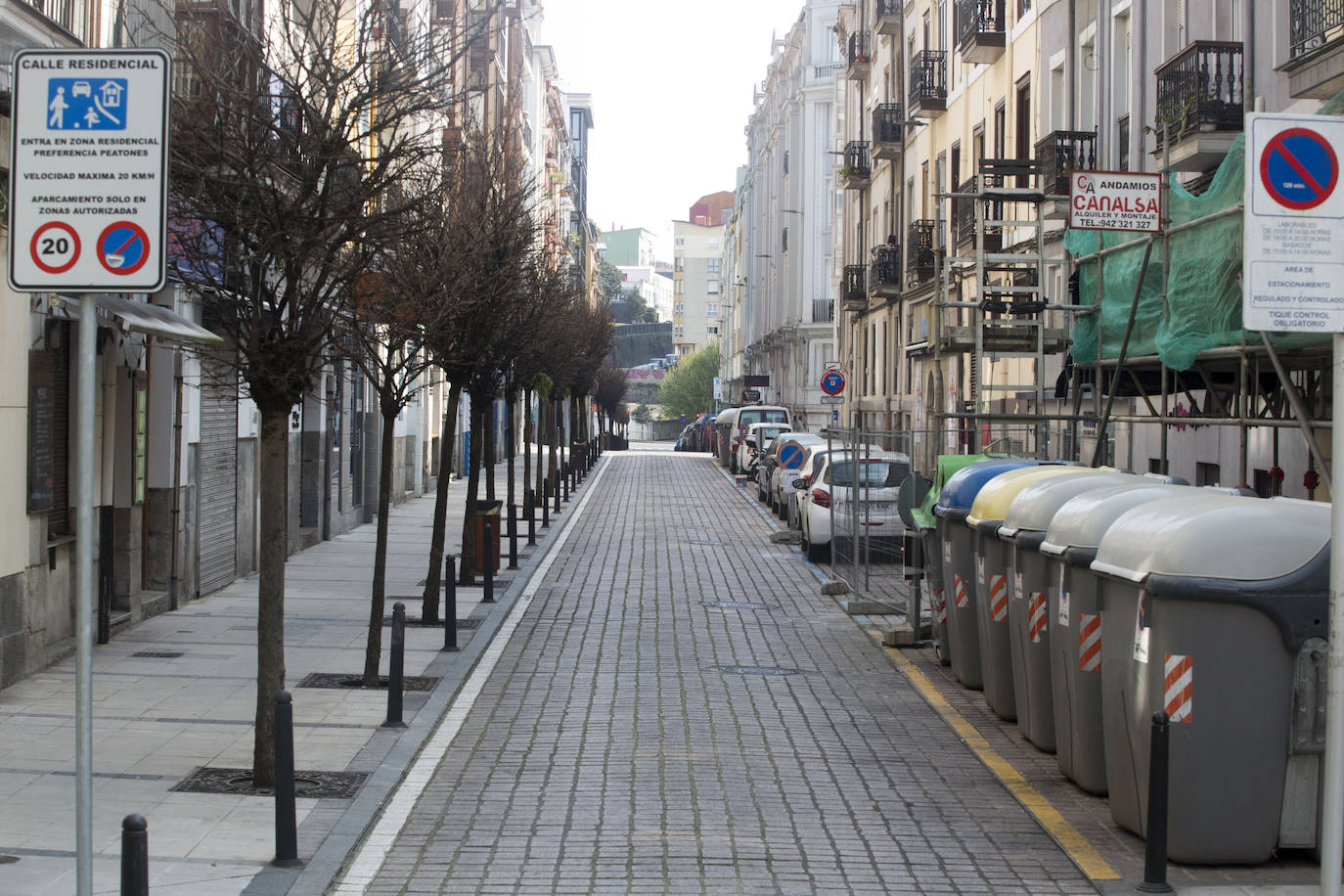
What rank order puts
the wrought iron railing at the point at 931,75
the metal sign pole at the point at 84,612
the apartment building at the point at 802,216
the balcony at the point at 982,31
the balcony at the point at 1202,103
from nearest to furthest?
the metal sign pole at the point at 84,612
the balcony at the point at 1202,103
the balcony at the point at 982,31
the wrought iron railing at the point at 931,75
the apartment building at the point at 802,216

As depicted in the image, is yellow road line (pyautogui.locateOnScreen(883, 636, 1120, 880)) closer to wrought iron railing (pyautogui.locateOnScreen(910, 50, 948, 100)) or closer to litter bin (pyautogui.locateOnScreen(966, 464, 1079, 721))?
litter bin (pyautogui.locateOnScreen(966, 464, 1079, 721))

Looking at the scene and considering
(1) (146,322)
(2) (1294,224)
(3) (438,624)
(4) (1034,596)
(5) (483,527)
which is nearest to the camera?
(2) (1294,224)

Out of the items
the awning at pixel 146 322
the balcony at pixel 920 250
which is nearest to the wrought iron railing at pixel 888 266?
the balcony at pixel 920 250

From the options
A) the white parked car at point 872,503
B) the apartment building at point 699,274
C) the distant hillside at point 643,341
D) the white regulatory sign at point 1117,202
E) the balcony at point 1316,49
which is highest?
the apartment building at point 699,274

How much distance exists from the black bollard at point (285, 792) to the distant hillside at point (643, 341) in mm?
158874

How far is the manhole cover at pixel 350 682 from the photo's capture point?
11.7 metres

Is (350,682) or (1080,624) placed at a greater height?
(1080,624)

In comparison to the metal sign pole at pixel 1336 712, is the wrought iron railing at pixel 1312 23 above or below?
above

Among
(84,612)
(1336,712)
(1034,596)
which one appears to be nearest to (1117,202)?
(1034,596)

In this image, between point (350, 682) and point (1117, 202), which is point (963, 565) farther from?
point (350, 682)

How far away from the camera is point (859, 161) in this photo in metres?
46.8

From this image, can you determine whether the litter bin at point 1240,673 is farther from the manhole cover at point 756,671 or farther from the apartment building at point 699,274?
the apartment building at point 699,274

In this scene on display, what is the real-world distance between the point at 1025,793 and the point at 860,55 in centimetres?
4114

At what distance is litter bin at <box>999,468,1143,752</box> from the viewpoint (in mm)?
9430
